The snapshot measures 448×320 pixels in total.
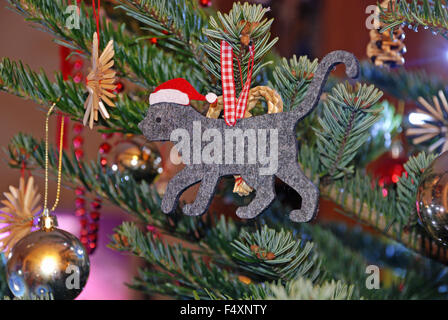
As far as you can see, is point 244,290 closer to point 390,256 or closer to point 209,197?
point 209,197

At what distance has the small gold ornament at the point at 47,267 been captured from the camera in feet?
1.66

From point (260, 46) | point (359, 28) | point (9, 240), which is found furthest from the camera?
point (359, 28)

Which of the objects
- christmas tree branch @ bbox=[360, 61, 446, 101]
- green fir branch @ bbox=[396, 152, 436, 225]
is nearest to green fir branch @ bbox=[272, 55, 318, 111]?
green fir branch @ bbox=[396, 152, 436, 225]

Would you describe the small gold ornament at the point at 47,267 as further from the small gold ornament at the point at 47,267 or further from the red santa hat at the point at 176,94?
the red santa hat at the point at 176,94

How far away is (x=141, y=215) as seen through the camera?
60cm

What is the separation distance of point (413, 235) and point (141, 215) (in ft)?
0.98

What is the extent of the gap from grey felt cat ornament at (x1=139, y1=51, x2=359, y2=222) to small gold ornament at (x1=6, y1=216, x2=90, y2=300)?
0.10 m

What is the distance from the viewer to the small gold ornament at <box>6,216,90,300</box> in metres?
0.51

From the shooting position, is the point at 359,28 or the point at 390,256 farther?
the point at 359,28

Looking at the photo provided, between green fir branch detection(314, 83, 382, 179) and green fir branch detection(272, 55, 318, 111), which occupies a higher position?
green fir branch detection(272, 55, 318, 111)

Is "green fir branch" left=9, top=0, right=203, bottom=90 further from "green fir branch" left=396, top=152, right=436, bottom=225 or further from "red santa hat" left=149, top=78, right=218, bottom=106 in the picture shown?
"green fir branch" left=396, top=152, right=436, bottom=225

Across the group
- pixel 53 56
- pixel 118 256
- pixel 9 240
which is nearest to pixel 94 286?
pixel 118 256

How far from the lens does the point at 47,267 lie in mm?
508

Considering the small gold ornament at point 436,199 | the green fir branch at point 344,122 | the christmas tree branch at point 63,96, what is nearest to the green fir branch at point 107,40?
the christmas tree branch at point 63,96
